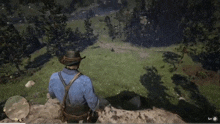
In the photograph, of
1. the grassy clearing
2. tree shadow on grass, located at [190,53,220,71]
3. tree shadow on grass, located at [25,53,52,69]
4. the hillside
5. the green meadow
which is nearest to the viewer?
the hillside

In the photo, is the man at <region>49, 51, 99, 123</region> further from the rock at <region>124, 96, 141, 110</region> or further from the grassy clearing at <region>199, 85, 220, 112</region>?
the grassy clearing at <region>199, 85, 220, 112</region>

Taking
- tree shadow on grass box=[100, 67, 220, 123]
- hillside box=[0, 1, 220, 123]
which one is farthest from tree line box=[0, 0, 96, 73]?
tree shadow on grass box=[100, 67, 220, 123]

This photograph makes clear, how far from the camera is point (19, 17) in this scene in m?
64.8

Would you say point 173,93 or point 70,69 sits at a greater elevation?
point 70,69

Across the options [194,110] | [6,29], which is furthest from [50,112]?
[6,29]

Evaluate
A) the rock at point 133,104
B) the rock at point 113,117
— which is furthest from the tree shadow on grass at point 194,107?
the rock at point 113,117

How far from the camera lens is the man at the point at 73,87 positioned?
3.26m

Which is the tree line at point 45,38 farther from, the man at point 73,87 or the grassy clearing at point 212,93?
the grassy clearing at point 212,93

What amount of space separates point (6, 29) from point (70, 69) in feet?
69.3

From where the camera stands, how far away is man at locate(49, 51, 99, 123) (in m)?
3.26

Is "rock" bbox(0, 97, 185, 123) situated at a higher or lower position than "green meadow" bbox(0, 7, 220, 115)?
higher

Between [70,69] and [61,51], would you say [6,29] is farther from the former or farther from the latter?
[70,69]

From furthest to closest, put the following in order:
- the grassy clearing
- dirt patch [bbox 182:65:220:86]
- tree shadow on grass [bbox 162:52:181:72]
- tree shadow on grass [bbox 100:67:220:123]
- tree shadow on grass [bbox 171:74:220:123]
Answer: tree shadow on grass [bbox 162:52:181:72]
dirt patch [bbox 182:65:220:86]
the grassy clearing
tree shadow on grass [bbox 100:67:220:123]
tree shadow on grass [bbox 171:74:220:123]

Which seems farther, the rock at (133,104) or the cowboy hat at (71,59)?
the rock at (133,104)
